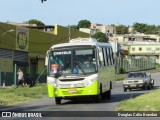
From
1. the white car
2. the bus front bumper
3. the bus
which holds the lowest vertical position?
the white car

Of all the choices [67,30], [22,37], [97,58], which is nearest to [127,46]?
[67,30]

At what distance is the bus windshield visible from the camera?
2361 cm

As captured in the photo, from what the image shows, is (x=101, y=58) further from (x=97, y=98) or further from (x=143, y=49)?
(x=143, y=49)

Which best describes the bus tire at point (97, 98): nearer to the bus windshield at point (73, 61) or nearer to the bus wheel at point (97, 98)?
the bus wheel at point (97, 98)

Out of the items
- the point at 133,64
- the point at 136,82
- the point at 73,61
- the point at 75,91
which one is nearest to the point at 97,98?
the point at 75,91

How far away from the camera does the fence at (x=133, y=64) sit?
273 ft

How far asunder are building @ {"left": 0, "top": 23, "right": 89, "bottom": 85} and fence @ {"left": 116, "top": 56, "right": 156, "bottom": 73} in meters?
16.8

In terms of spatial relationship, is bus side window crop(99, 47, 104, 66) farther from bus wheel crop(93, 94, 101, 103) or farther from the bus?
bus wheel crop(93, 94, 101, 103)

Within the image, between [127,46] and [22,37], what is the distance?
8759cm

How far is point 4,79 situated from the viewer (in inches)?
1961

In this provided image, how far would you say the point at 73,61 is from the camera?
2378 cm

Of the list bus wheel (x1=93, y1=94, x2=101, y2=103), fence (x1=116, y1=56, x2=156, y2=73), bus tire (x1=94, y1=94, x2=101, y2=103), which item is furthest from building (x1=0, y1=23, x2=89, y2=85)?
bus tire (x1=94, y1=94, x2=101, y2=103)

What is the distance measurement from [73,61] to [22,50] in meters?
33.7

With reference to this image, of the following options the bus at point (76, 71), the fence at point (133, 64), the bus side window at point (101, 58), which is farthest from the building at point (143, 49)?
the bus at point (76, 71)
